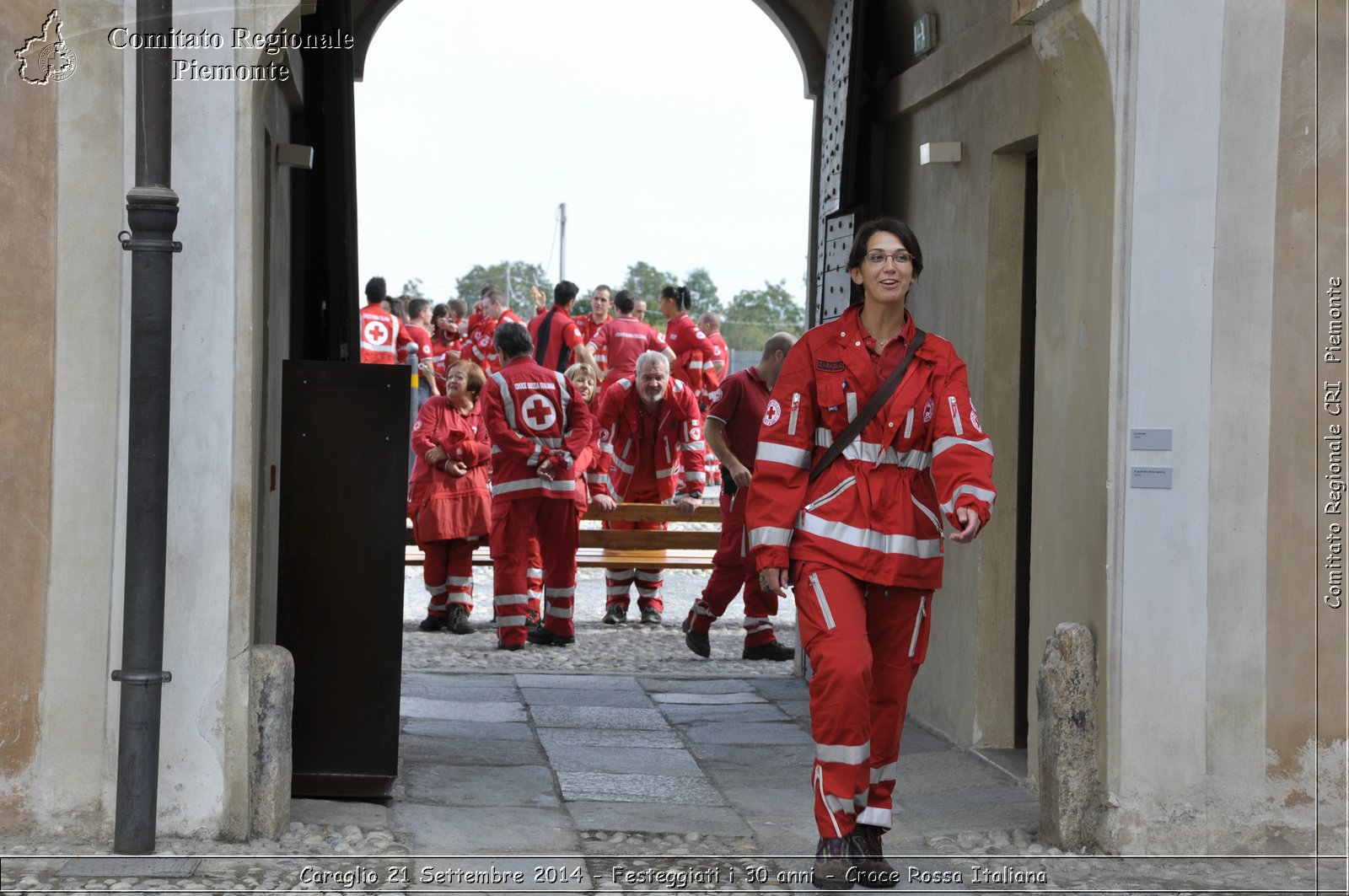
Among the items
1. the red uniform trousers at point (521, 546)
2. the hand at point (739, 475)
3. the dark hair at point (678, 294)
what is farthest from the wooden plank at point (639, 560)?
the dark hair at point (678, 294)

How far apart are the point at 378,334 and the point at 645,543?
5.48 meters

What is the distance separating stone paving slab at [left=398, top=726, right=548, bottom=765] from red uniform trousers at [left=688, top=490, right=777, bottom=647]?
2.67m

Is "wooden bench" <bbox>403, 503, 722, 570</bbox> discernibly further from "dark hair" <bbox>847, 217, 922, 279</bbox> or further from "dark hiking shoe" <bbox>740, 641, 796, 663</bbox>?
"dark hair" <bbox>847, 217, 922, 279</bbox>

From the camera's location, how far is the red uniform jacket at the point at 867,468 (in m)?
4.97

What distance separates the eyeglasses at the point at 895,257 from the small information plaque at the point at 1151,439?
0.99 m

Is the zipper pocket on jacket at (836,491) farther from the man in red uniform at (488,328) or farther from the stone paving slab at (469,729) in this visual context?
the man in red uniform at (488,328)

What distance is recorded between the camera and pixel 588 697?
8.84 metres

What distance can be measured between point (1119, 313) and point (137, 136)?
3.27m

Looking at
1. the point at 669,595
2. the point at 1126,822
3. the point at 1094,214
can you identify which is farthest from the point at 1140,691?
the point at 669,595

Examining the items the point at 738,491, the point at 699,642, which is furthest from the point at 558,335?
the point at 738,491

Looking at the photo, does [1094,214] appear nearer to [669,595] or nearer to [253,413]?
[253,413]

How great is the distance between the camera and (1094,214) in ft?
18.4

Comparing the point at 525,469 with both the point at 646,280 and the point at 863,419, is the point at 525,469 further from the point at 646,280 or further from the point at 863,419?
the point at 646,280

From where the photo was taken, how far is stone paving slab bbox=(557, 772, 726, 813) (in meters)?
6.30
